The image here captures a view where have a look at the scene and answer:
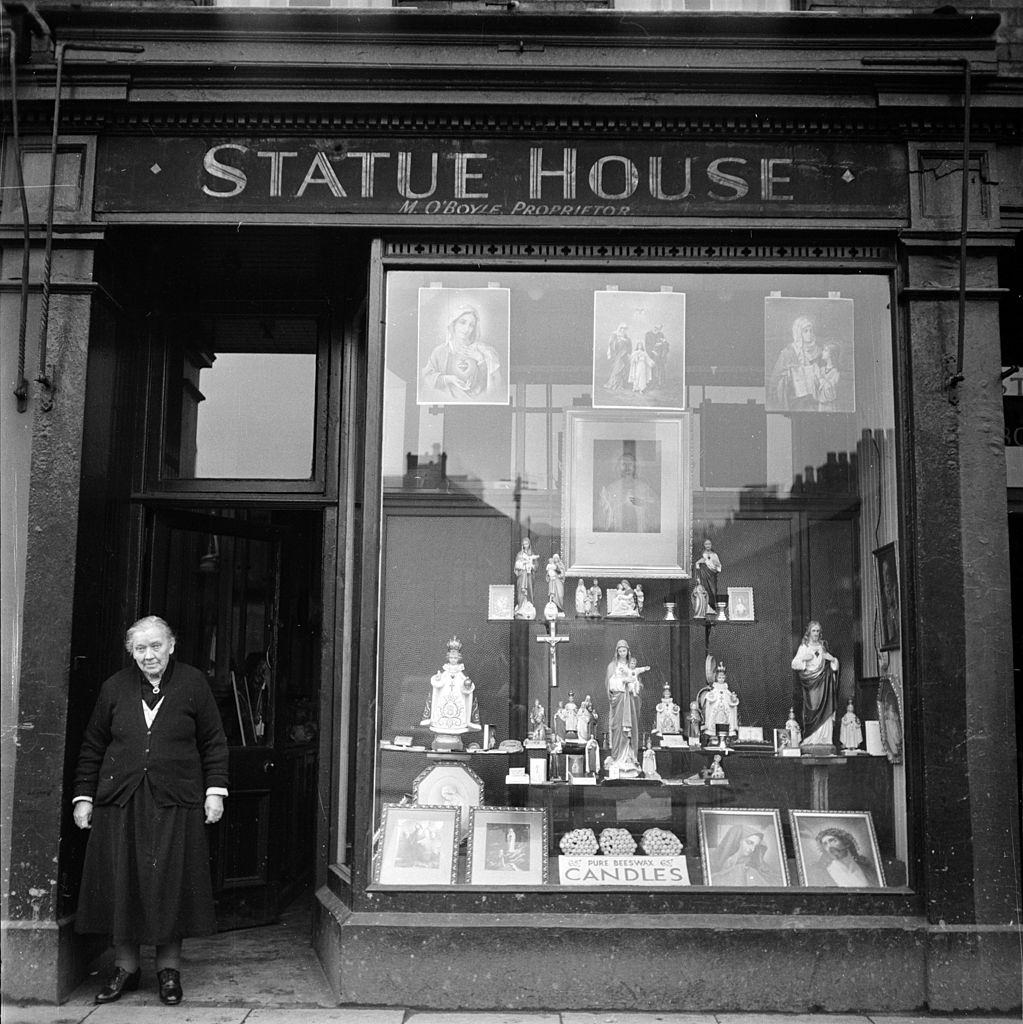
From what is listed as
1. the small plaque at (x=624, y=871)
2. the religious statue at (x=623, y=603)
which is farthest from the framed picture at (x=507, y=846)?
the religious statue at (x=623, y=603)

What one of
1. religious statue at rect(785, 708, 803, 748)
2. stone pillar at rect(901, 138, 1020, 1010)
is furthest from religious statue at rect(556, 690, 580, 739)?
stone pillar at rect(901, 138, 1020, 1010)

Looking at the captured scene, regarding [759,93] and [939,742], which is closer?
[939,742]

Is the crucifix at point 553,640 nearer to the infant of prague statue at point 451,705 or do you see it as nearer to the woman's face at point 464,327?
the infant of prague statue at point 451,705

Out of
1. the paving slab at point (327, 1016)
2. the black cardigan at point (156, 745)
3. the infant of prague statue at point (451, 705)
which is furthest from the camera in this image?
the infant of prague statue at point (451, 705)

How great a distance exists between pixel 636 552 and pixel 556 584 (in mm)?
506

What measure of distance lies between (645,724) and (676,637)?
1.76 ft

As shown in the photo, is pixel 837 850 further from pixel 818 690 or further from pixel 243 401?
pixel 243 401

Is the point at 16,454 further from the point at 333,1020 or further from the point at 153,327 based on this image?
the point at 333,1020

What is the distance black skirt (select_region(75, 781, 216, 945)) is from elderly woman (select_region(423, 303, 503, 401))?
2.75m

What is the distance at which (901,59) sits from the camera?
6258 millimetres

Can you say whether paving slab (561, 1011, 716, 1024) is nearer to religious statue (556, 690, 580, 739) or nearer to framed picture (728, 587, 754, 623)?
religious statue (556, 690, 580, 739)

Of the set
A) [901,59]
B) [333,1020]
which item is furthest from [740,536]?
Result: [333,1020]

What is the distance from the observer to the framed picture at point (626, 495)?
662 cm

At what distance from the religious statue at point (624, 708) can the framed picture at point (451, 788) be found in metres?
0.80
